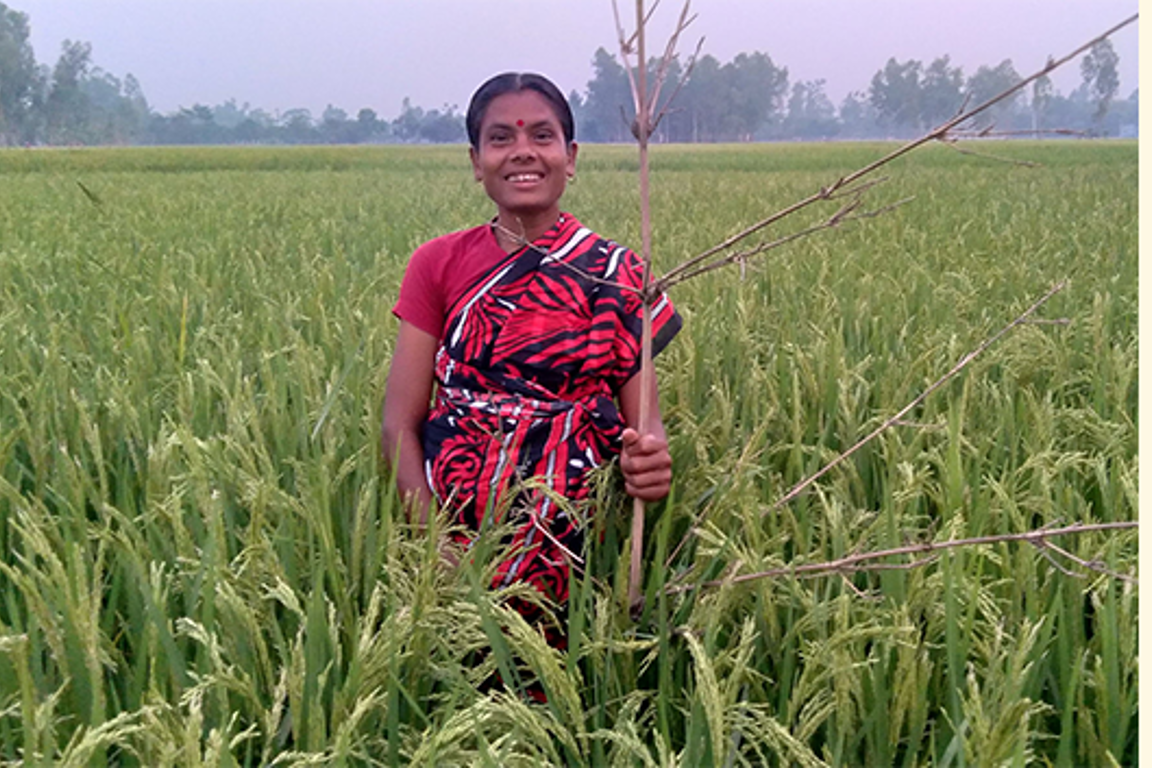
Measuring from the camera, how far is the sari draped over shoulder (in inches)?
55.0

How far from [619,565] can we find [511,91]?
2.52ft

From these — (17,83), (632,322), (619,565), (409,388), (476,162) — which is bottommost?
(619,565)

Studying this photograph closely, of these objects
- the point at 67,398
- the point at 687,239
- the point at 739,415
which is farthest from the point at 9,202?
the point at 739,415

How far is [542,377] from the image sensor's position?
1.44m

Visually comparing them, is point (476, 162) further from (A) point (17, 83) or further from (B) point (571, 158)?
(A) point (17, 83)

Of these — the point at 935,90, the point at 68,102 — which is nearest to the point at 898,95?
the point at 935,90

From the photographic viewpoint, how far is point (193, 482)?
126 cm

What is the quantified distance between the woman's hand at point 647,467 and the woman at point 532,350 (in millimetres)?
159

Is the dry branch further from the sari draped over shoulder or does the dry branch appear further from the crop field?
the sari draped over shoulder

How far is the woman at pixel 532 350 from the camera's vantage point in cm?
140

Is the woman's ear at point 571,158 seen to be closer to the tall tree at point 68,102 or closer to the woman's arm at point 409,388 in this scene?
the woman's arm at point 409,388

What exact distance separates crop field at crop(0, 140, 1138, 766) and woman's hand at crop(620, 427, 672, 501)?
79mm

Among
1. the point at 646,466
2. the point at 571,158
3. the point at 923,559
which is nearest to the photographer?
the point at 923,559

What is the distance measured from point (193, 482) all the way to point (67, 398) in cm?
77
